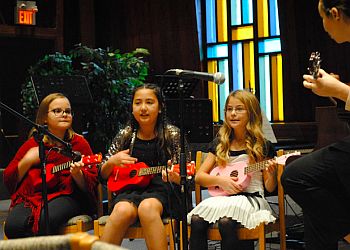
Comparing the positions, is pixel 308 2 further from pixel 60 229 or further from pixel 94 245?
pixel 94 245

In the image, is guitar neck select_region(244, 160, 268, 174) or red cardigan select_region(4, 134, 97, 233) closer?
guitar neck select_region(244, 160, 268, 174)

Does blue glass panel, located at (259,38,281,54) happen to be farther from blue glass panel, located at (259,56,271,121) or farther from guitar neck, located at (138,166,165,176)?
guitar neck, located at (138,166,165,176)

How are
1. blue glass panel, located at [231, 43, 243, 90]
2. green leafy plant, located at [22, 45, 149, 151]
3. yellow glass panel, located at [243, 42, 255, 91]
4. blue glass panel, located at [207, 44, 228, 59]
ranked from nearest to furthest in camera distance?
green leafy plant, located at [22, 45, 149, 151]
yellow glass panel, located at [243, 42, 255, 91]
blue glass panel, located at [231, 43, 243, 90]
blue glass panel, located at [207, 44, 228, 59]

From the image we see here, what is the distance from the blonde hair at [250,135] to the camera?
12.4 feet

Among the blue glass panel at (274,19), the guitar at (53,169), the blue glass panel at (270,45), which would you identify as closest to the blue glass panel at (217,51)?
the blue glass panel at (270,45)

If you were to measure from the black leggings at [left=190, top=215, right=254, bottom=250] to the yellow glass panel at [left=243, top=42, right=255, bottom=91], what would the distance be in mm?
5136

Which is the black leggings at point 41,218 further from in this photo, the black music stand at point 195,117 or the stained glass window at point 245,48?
the stained glass window at point 245,48

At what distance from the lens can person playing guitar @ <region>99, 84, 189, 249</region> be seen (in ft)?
11.9

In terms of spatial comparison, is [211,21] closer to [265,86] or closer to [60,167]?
[265,86]

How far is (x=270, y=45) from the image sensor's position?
8453 millimetres

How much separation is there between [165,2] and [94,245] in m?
8.38

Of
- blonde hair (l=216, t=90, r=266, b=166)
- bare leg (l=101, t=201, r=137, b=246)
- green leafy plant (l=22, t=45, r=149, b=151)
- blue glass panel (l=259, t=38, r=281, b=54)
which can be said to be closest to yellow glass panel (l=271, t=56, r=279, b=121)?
blue glass panel (l=259, t=38, r=281, b=54)

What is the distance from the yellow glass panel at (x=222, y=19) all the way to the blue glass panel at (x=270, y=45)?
64cm

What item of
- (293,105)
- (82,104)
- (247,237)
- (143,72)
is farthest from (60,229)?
(293,105)
